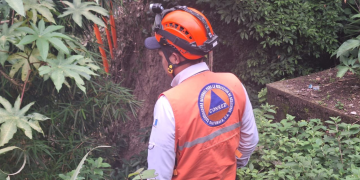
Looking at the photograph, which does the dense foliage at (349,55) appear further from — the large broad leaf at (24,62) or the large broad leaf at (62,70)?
the large broad leaf at (24,62)

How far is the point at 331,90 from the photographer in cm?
407

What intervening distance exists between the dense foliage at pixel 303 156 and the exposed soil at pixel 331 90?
2.03ft

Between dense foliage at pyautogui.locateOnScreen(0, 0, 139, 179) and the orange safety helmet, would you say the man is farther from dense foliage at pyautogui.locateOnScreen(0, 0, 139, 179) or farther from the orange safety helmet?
dense foliage at pyautogui.locateOnScreen(0, 0, 139, 179)

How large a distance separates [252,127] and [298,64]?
2838 millimetres

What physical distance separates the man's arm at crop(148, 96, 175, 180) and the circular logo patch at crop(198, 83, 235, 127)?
184 millimetres

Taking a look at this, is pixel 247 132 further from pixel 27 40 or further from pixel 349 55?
pixel 349 55

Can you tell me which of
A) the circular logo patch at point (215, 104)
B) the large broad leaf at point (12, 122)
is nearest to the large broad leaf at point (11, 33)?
the large broad leaf at point (12, 122)

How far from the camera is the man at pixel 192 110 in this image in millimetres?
1947

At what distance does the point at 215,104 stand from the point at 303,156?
53.1 inches

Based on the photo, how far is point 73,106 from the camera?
2812 mm

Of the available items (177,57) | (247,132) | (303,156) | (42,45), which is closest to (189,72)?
(177,57)

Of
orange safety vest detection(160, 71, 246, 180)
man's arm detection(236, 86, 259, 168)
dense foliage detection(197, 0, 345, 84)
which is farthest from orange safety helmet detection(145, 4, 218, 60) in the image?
dense foliage detection(197, 0, 345, 84)

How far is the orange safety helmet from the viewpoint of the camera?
206cm

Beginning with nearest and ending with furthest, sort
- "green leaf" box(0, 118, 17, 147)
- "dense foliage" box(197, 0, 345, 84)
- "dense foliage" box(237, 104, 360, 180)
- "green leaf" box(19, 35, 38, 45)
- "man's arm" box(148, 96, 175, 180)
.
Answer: "green leaf" box(0, 118, 17, 147), "green leaf" box(19, 35, 38, 45), "man's arm" box(148, 96, 175, 180), "dense foliage" box(237, 104, 360, 180), "dense foliage" box(197, 0, 345, 84)
